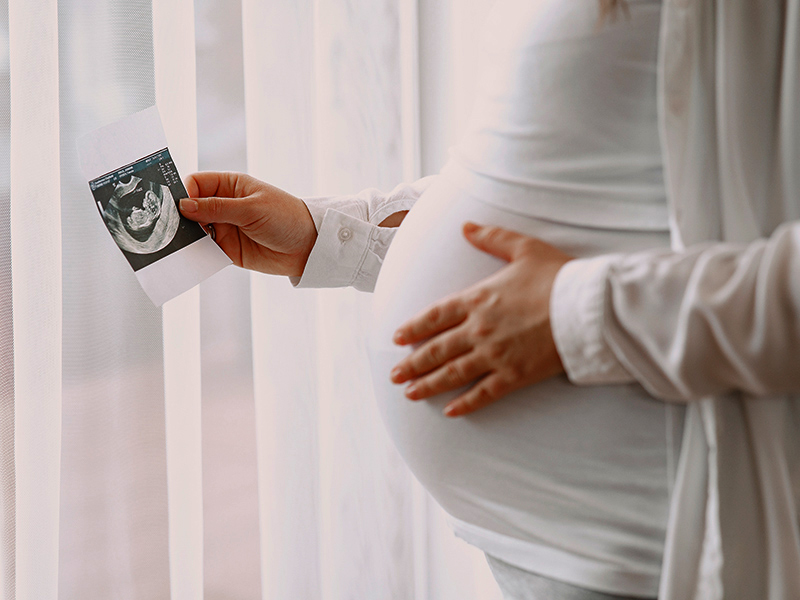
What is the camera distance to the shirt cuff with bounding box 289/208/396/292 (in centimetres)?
93

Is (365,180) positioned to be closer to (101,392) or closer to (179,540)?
(101,392)

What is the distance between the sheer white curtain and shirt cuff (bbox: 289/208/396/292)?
10.9 inches

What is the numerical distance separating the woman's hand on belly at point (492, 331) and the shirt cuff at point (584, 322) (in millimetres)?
20

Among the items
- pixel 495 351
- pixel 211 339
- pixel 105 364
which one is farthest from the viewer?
pixel 211 339

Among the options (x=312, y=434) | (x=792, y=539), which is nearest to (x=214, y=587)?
(x=312, y=434)

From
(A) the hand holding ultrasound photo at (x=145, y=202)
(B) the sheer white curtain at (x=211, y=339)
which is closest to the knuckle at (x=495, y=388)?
(A) the hand holding ultrasound photo at (x=145, y=202)

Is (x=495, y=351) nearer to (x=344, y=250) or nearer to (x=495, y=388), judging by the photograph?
(x=495, y=388)

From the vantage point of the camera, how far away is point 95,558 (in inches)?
41.0

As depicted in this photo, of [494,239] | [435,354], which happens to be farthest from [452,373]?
[494,239]

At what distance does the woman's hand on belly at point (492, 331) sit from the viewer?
50 cm

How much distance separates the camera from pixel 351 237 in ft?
3.08

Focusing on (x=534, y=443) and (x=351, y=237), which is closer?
(x=534, y=443)

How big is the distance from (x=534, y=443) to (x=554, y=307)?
0.42 feet

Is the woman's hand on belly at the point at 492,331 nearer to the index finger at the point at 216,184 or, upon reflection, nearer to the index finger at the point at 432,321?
the index finger at the point at 432,321
